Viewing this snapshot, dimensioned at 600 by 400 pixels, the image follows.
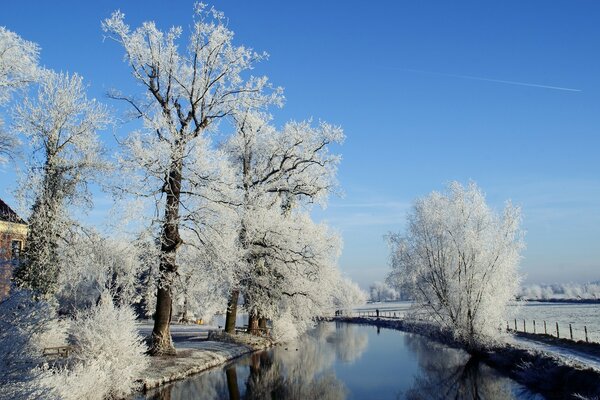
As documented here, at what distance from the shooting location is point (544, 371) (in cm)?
1803

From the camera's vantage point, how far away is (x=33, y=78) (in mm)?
17188

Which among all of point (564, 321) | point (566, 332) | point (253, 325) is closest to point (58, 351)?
point (253, 325)

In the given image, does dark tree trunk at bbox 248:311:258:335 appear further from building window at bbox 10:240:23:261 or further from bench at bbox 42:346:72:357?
bench at bbox 42:346:72:357

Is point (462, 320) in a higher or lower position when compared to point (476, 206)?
lower

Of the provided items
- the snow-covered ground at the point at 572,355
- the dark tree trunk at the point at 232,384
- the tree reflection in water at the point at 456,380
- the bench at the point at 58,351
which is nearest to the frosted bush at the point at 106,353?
the bench at the point at 58,351

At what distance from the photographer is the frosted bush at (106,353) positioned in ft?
45.1

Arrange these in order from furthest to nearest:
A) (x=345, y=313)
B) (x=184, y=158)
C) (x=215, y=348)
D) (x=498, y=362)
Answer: (x=345, y=313), (x=215, y=348), (x=498, y=362), (x=184, y=158)

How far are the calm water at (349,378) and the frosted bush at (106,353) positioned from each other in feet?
3.85

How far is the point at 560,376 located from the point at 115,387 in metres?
15.3

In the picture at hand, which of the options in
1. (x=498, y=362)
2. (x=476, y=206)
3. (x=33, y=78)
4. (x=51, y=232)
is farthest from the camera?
(x=476, y=206)

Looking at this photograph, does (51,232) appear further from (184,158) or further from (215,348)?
(215,348)

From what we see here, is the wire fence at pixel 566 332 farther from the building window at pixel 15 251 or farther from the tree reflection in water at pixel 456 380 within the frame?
the building window at pixel 15 251

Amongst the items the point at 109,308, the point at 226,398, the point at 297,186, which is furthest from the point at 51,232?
the point at 297,186

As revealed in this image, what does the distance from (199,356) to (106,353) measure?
25.0 feet
